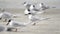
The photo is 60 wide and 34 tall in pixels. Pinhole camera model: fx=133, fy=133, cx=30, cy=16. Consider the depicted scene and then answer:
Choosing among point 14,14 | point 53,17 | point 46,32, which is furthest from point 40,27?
point 14,14

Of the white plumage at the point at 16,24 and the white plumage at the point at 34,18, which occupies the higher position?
the white plumage at the point at 34,18

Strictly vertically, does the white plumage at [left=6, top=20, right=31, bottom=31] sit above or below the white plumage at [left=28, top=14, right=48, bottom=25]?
below

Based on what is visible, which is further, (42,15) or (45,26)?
(42,15)

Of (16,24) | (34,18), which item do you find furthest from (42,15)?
(16,24)

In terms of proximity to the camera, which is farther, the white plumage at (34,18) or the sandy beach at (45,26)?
the white plumage at (34,18)

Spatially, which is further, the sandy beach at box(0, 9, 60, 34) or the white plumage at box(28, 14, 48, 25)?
the white plumage at box(28, 14, 48, 25)

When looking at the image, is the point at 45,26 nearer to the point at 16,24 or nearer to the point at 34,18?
the point at 34,18

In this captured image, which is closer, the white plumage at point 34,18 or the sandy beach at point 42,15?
the sandy beach at point 42,15

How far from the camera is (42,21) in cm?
115

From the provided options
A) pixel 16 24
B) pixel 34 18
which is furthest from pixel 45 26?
pixel 16 24

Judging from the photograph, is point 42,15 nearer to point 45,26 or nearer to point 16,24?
point 45,26

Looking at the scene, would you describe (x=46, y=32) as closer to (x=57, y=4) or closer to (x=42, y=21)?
(x=42, y=21)

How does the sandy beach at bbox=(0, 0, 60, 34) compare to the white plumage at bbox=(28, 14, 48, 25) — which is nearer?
the sandy beach at bbox=(0, 0, 60, 34)

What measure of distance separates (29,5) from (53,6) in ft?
0.83
